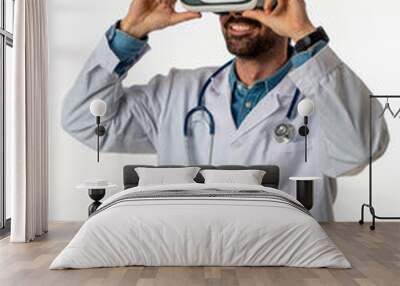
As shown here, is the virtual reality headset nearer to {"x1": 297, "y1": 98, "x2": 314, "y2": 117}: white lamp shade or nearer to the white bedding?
{"x1": 297, "y1": 98, "x2": 314, "y2": 117}: white lamp shade

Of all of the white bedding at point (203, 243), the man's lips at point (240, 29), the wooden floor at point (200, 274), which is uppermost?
the man's lips at point (240, 29)

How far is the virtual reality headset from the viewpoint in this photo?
6.59m

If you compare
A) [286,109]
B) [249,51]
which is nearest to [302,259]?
[286,109]

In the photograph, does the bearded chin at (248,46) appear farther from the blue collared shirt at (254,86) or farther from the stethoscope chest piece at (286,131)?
the stethoscope chest piece at (286,131)

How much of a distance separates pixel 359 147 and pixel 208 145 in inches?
59.8

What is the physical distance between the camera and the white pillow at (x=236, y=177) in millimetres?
6160

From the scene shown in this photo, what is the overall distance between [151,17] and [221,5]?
74cm

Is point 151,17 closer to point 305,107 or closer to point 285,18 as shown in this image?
point 285,18

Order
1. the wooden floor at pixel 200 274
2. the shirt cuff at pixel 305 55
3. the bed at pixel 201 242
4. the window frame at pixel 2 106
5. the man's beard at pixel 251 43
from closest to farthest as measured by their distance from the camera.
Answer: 1. the wooden floor at pixel 200 274
2. the bed at pixel 201 242
3. the window frame at pixel 2 106
4. the shirt cuff at pixel 305 55
5. the man's beard at pixel 251 43

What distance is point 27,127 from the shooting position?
228 inches

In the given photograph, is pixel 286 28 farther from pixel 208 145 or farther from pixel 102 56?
pixel 102 56

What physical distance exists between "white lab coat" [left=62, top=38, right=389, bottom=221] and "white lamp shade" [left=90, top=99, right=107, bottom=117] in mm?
223

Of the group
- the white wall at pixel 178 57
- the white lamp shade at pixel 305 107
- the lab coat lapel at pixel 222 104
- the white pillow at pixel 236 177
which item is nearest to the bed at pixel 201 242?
the white pillow at pixel 236 177

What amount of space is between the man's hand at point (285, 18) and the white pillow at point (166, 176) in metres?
1.63
